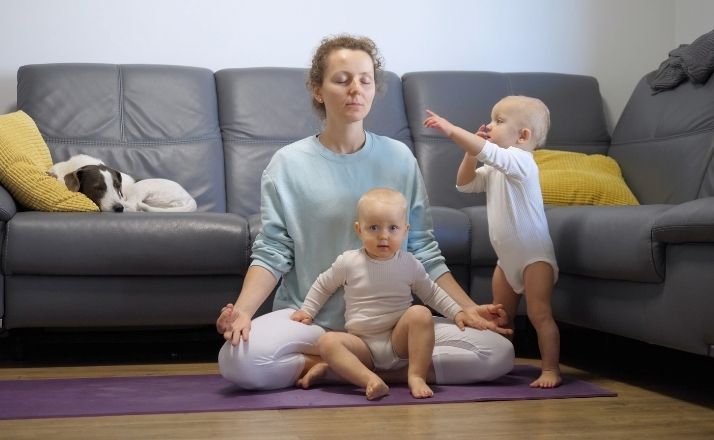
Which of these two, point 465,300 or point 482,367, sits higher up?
Result: point 465,300

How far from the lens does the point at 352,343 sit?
2.38 meters

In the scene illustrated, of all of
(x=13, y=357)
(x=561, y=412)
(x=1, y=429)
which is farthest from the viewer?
(x=13, y=357)

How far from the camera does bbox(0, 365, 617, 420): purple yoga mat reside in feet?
7.14

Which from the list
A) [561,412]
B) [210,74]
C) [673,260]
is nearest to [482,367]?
[561,412]

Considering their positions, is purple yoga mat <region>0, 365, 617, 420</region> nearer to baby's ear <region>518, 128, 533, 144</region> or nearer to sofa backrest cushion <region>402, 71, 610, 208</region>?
baby's ear <region>518, 128, 533, 144</region>

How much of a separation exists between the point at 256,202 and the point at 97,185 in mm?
645

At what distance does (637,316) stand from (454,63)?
2058mm

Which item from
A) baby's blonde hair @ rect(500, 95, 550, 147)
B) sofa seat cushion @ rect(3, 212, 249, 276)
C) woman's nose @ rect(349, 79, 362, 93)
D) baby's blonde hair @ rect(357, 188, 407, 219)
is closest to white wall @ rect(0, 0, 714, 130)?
sofa seat cushion @ rect(3, 212, 249, 276)

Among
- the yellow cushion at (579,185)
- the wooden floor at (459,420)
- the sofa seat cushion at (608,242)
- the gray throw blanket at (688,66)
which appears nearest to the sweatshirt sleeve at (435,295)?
the wooden floor at (459,420)

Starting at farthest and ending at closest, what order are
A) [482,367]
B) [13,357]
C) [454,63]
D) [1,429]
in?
1. [454,63]
2. [13,357]
3. [482,367]
4. [1,429]

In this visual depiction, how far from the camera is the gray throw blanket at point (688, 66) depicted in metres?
3.44

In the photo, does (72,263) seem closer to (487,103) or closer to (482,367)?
(482,367)

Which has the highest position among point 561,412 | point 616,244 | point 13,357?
point 616,244

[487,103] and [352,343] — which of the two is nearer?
[352,343]
